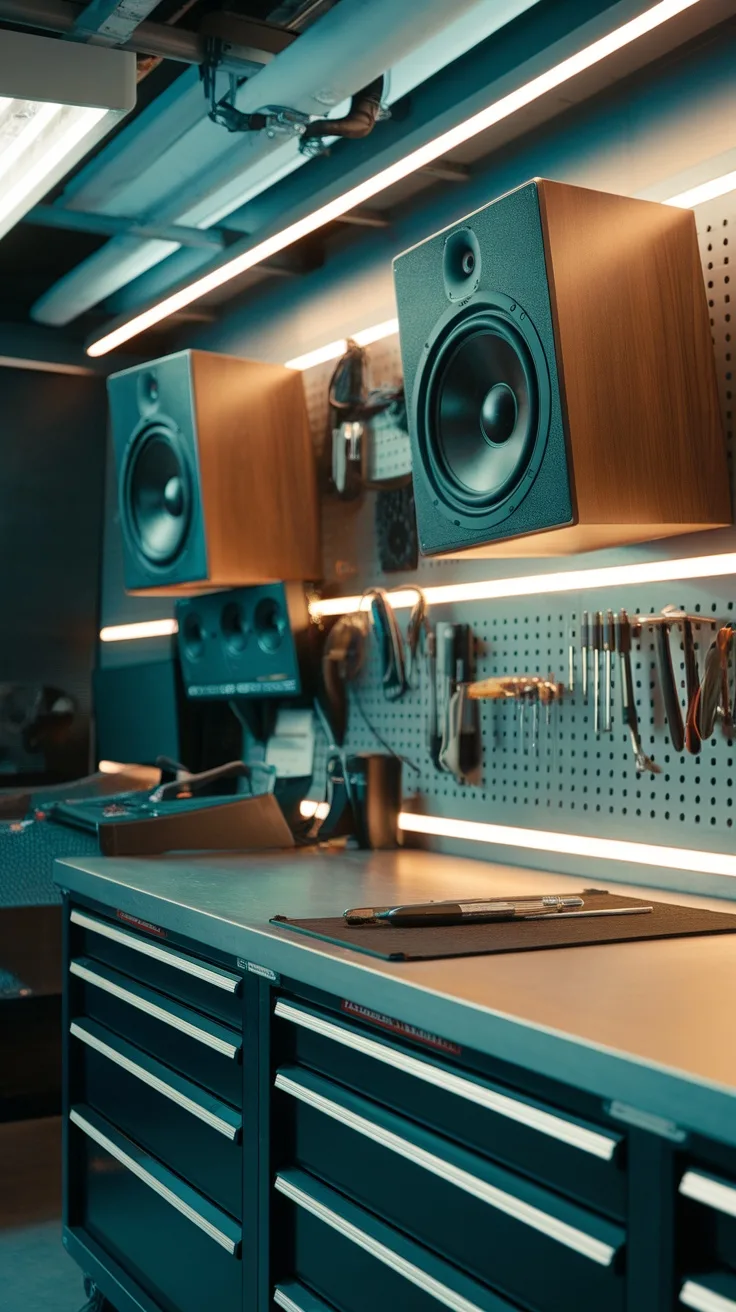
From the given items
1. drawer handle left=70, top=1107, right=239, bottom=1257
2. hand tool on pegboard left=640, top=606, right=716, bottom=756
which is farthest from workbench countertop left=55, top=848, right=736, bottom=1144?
drawer handle left=70, top=1107, right=239, bottom=1257

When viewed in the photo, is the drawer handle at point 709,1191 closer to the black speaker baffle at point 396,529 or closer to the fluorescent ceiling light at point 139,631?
the black speaker baffle at point 396,529

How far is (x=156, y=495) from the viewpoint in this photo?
10.5ft

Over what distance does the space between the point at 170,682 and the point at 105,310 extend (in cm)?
135

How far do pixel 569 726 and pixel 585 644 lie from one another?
22 centimetres

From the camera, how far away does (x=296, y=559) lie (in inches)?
119

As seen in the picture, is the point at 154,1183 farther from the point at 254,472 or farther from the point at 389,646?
the point at 254,472

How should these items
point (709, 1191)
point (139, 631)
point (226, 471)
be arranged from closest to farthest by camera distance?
1. point (709, 1191)
2. point (226, 471)
3. point (139, 631)

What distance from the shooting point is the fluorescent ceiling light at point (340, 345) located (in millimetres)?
2836

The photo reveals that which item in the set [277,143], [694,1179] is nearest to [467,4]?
[277,143]

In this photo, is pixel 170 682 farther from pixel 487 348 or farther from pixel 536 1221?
pixel 536 1221

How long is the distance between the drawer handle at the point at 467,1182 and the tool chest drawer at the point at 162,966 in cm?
22

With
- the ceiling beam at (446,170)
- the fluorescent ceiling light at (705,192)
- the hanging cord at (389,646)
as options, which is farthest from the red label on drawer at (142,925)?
the ceiling beam at (446,170)

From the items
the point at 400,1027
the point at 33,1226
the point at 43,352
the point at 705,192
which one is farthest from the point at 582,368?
the point at 43,352

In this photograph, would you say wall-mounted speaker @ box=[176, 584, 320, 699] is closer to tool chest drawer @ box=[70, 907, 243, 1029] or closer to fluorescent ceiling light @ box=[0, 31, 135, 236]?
tool chest drawer @ box=[70, 907, 243, 1029]
